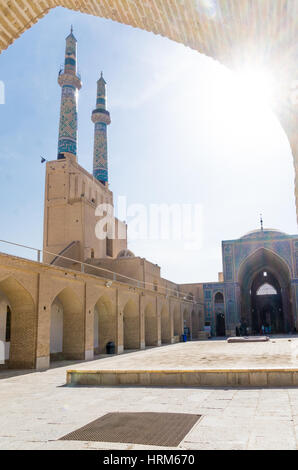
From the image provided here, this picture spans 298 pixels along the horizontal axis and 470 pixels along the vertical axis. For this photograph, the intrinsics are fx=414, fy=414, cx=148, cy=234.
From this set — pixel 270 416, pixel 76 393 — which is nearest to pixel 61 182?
pixel 76 393

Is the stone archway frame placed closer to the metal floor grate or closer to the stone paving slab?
the metal floor grate

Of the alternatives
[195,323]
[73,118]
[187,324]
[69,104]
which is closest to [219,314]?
[195,323]

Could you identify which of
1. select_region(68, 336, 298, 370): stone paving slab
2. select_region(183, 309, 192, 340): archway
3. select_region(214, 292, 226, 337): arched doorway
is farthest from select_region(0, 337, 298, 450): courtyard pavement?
select_region(214, 292, 226, 337): arched doorway

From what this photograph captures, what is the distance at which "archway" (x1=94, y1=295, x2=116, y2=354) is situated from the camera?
766 inches

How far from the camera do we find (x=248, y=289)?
42.8m

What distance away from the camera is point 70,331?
1659cm

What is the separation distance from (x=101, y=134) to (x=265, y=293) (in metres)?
26.5

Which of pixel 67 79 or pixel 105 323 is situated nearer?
pixel 105 323

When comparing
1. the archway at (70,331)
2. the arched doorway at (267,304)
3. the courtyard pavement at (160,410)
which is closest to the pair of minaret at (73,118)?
the archway at (70,331)

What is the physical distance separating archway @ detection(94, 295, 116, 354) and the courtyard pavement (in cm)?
1062

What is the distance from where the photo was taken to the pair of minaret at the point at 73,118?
96.2 ft

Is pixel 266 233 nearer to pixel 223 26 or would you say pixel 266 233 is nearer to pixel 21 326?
pixel 21 326
